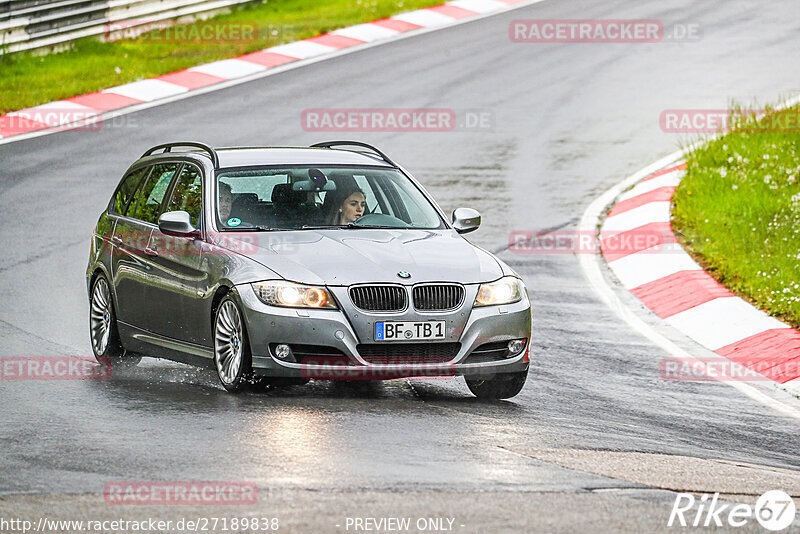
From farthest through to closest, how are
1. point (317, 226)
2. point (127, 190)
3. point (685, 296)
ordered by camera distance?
1. point (685, 296)
2. point (127, 190)
3. point (317, 226)

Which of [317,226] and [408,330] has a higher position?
[317,226]

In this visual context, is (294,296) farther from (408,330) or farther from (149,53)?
(149,53)

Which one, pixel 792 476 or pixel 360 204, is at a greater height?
pixel 360 204

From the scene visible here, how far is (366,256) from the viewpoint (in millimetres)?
8961

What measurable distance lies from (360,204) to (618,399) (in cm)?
224

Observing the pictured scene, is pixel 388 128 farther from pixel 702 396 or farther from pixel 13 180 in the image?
pixel 702 396

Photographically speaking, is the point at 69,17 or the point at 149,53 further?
the point at 149,53

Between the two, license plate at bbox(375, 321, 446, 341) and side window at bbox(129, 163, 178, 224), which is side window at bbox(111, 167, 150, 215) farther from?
license plate at bbox(375, 321, 446, 341)

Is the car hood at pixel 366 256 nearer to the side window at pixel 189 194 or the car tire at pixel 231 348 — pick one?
the car tire at pixel 231 348

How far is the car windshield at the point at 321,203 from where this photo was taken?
380 inches

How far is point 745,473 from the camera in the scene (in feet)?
25.1

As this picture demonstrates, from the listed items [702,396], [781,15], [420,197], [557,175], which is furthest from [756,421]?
[781,15]

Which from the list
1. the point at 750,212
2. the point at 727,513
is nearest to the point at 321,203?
the point at 727,513

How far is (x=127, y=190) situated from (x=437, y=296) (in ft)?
11.3
